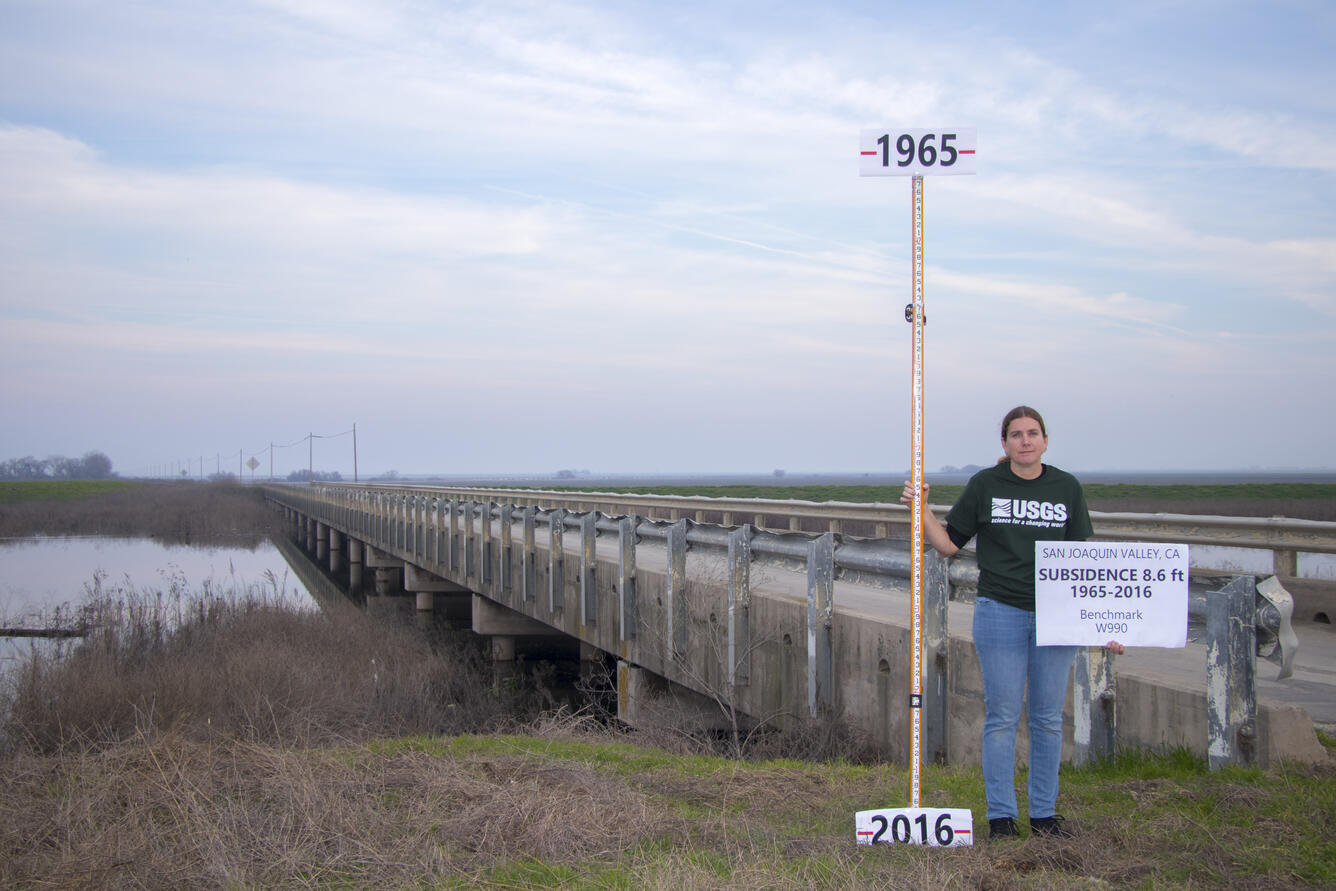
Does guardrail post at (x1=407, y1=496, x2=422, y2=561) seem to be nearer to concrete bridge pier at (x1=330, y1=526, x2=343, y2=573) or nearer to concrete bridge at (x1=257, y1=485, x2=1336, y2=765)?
concrete bridge at (x1=257, y1=485, x2=1336, y2=765)

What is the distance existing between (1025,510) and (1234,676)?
1613 mm

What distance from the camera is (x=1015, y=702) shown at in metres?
4.86

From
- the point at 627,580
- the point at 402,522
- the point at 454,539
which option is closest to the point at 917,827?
the point at 627,580

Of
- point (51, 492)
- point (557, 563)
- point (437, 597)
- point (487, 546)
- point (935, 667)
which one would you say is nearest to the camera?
point (935, 667)

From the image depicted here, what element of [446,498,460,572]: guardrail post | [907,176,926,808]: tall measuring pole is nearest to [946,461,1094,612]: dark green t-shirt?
[907,176,926,808]: tall measuring pole

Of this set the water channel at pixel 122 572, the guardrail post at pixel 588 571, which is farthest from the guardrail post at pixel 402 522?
the guardrail post at pixel 588 571

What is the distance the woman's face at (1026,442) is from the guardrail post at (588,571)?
31.5 ft

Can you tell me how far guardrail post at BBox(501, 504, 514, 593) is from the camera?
64.5ft

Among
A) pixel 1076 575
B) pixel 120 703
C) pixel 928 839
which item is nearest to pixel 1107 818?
pixel 928 839

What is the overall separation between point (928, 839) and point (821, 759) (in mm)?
2951

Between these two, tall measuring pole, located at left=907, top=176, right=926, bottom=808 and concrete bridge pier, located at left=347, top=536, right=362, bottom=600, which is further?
concrete bridge pier, located at left=347, top=536, right=362, bottom=600

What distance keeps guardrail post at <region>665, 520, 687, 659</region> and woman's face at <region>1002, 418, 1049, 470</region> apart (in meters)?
6.06

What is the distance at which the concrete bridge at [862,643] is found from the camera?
18.3 ft

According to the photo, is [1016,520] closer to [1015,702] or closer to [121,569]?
[1015,702]
